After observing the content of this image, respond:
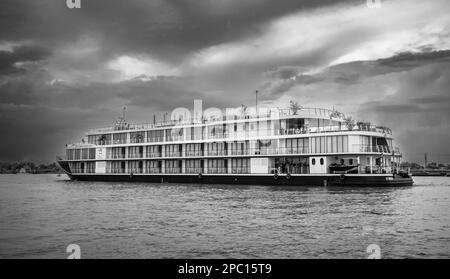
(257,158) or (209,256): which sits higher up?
(257,158)

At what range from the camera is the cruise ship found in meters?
47.0

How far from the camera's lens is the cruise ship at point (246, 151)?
47.0m

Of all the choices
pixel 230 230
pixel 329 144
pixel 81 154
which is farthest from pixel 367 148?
pixel 81 154

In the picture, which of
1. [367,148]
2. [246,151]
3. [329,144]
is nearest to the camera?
[367,148]

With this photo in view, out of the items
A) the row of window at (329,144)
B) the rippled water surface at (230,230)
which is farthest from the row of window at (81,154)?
the rippled water surface at (230,230)

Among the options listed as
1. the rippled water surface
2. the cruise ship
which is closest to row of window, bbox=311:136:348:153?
the cruise ship

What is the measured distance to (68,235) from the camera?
18.8m

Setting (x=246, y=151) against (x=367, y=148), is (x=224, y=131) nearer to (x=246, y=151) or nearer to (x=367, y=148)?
(x=246, y=151)

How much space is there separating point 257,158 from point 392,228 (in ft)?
115

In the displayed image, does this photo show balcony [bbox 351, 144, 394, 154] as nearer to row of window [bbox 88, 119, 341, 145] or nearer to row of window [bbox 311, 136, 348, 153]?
row of window [bbox 311, 136, 348, 153]

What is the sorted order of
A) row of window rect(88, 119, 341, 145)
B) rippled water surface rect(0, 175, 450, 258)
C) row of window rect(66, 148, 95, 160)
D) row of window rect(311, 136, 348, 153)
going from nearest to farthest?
1. rippled water surface rect(0, 175, 450, 258)
2. row of window rect(311, 136, 348, 153)
3. row of window rect(88, 119, 341, 145)
4. row of window rect(66, 148, 95, 160)

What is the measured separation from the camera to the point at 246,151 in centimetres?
5622
